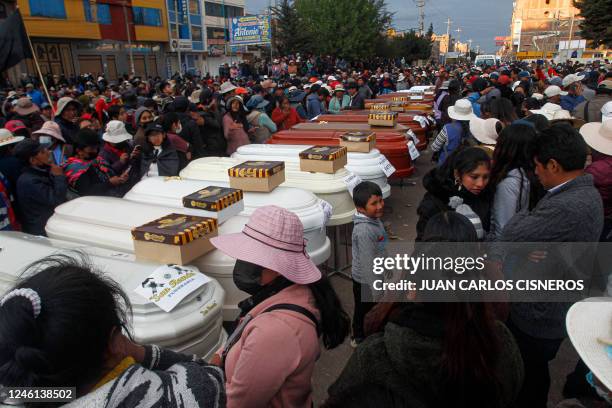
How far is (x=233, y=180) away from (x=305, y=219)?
0.77m

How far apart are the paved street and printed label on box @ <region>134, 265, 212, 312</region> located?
3.91 ft

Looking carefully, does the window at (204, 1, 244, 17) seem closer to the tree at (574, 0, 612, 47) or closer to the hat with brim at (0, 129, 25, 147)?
the tree at (574, 0, 612, 47)

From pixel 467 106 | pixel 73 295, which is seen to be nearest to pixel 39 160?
pixel 73 295

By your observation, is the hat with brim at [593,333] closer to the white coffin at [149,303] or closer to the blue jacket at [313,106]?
the white coffin at [149,303]

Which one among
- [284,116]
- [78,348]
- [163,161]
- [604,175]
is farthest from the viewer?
[284,116]

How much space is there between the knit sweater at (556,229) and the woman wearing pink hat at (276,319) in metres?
0.97

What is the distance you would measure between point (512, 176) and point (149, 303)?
2182mm

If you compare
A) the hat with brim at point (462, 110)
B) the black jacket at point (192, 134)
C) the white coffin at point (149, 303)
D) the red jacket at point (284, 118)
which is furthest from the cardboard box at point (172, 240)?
the red jacket at point (284, 118)

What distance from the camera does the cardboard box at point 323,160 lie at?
13.1 feet

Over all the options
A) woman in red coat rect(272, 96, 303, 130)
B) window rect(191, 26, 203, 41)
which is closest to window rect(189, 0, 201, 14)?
window rect(191, 26, 203, 41)

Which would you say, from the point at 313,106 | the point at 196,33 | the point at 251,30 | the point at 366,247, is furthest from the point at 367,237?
the point at 196,33

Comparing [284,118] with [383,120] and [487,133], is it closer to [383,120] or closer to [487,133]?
[383,120]

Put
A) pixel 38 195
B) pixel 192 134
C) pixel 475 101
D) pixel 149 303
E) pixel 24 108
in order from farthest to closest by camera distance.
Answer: pixel 475 101 → pixel 24 108 → pixel 192 134 → pixel 38 195 → pixel 149 303

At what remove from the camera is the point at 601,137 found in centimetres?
281
